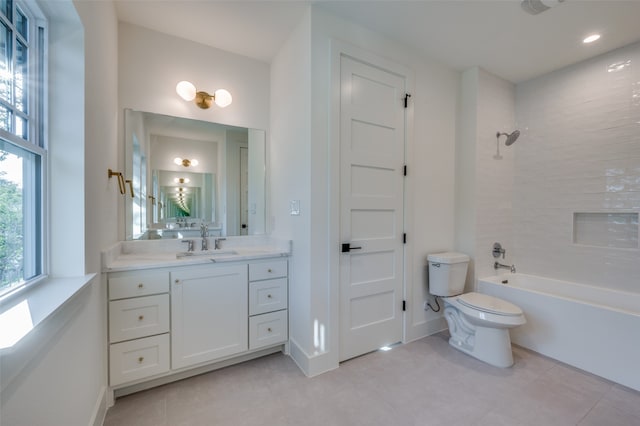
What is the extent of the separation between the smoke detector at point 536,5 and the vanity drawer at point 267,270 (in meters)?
2.51

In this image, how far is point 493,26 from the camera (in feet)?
6.73

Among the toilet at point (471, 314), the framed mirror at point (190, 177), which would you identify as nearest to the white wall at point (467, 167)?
the toilet at point (471, 314)

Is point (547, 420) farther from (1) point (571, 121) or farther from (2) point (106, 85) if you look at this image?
(2) point (106, 85)

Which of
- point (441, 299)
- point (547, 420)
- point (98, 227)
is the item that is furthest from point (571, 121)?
point (98, 227)

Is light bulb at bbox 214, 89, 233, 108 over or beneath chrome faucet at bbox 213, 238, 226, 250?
over

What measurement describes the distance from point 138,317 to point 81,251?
66 centimetres

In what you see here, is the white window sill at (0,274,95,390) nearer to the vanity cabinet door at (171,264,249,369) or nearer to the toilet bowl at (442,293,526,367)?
the vanity cabinet door at (171,264,249,369)

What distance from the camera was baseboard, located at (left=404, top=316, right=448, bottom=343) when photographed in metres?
2.40

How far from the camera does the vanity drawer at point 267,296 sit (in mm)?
2029

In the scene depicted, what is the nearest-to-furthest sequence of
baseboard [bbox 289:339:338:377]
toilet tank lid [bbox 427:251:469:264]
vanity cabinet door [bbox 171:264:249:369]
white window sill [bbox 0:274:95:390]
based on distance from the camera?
1. white window sill [bbox 0:274:95:390]
2. vanity cabinet door [bbox 171:264:249:369]
3. baseboard [bbox 289:339:338:377]
4. toilet tank lid [bbox 427:251:469:264]

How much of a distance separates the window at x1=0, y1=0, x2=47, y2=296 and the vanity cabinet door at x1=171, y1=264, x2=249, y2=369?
31.2 inches

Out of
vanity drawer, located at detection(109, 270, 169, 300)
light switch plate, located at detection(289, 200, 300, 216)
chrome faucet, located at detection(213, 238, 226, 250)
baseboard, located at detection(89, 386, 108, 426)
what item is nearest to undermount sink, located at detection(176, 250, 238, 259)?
chrome faucet, located at detection(213, 238, 226, 250)

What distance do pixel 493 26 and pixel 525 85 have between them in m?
1.23

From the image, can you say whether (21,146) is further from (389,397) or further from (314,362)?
(389,397)
